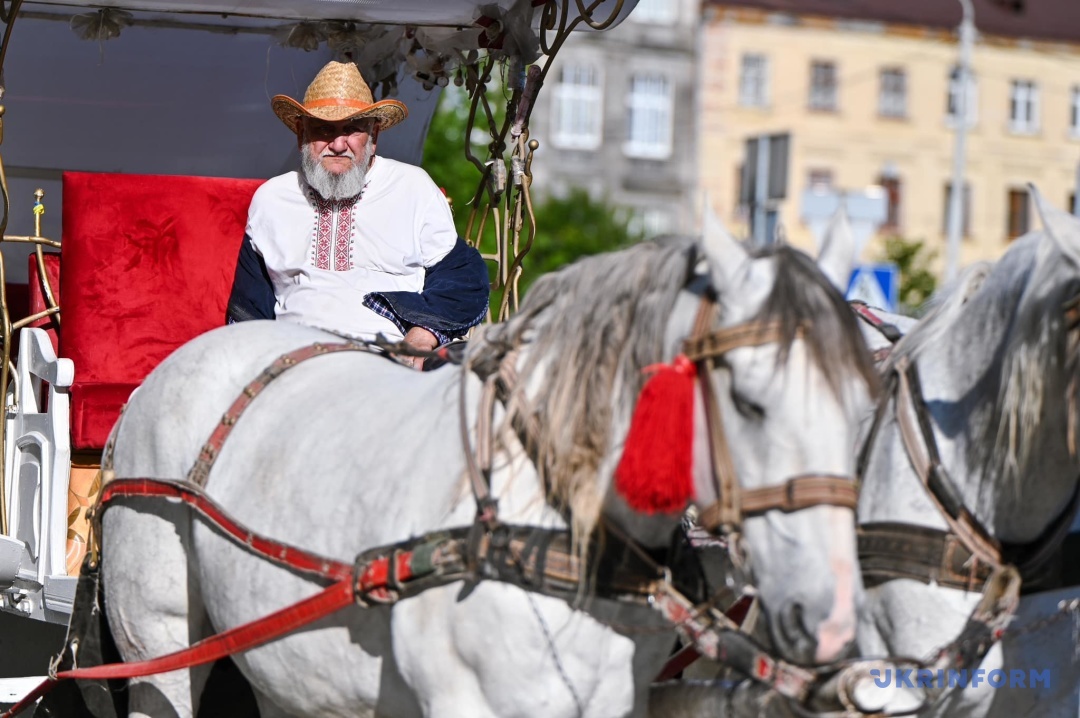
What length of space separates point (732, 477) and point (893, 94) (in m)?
42.4

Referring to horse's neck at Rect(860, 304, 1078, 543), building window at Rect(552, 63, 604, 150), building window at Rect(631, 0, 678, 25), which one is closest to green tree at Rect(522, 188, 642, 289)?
building window at Rect(552, 63, 604, 150)

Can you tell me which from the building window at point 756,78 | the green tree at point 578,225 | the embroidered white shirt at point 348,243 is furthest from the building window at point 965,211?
the embroidered white shirt at point 348,243

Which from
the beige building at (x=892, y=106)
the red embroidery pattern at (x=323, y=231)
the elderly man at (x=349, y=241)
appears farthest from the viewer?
the beige building at (x=892, y=106)

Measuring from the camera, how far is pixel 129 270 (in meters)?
5.69

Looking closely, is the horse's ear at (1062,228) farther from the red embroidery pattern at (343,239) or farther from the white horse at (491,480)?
the red embroidery pattern at (343,239)

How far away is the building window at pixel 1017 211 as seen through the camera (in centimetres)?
4428

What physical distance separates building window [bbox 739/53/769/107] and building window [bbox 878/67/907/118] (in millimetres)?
3209

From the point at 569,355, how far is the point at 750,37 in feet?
134

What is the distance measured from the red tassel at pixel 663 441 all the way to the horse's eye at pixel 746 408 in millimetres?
83

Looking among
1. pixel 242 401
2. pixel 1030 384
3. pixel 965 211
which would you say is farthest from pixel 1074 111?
pixel 242 401

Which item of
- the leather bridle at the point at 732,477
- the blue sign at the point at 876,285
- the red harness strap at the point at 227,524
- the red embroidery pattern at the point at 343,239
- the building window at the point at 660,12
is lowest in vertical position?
the red harness strap at the point at 227,524

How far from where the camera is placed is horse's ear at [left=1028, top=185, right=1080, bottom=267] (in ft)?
11.8

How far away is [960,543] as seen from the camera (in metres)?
3.78

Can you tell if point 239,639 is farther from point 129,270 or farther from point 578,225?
point 578,225
